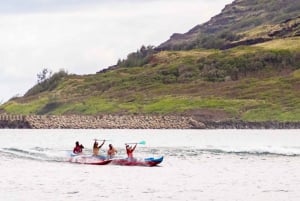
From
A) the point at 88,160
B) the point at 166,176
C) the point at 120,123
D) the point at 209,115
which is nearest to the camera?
the point at 166,176

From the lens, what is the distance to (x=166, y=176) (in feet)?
255

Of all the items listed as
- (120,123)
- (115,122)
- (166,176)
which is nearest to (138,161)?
(166,176)

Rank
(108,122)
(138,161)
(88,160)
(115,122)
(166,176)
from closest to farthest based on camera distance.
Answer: (166,176) → (138,161) → (88,160) → (108,122) → (115,122)

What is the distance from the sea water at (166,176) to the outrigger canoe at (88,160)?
0.91 metres

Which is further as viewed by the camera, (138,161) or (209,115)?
(209,115)

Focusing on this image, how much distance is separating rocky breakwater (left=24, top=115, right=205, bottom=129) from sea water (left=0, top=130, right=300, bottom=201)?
233 feet

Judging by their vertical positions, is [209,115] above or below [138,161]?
above

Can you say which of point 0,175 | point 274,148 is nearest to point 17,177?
point 0,175

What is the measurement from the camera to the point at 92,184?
234 ft

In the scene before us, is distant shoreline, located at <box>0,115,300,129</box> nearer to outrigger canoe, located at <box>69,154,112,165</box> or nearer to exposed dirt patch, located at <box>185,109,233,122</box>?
exposed dirt patch, located at <box>185,109,233,122</box>

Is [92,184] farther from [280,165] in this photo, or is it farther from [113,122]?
[113,122]

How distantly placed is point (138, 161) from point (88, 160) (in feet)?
17.3

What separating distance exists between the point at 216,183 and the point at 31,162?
2423 cm

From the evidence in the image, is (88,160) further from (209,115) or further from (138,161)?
(209,115)
